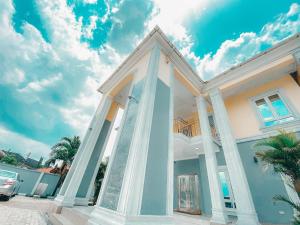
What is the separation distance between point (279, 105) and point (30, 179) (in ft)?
78.6

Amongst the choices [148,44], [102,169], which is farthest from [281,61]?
[102,169]

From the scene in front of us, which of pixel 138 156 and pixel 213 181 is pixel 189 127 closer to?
pixel 213 181

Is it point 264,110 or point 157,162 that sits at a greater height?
point 264,110

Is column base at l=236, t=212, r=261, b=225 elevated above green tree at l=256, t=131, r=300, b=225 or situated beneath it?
situated beneath

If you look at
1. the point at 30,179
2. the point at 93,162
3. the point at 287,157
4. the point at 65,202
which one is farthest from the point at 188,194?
the point at 30,179

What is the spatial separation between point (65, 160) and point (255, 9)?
74.2 ft

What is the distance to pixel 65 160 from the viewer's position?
18.0m

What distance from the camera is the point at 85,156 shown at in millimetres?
6695

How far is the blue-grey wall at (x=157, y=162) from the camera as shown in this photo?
315 centimetres

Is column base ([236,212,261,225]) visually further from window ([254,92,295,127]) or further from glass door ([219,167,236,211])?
window ([254,92,295,127])

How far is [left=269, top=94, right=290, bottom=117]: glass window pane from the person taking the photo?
259 inches

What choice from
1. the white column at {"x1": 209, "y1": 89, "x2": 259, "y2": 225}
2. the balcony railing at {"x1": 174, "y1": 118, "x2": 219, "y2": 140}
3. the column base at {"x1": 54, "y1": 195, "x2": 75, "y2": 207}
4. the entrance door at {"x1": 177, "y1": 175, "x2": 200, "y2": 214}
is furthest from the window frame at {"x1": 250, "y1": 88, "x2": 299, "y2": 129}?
the column base at {"x1": 54, "y1": 195, "x2": 75, "y2": 207}

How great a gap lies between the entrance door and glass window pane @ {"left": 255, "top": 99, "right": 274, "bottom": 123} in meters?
5.08

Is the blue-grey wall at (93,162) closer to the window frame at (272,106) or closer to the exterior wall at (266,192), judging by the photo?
the exterior wall at (266,192)
